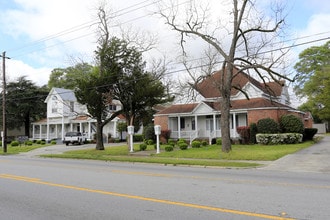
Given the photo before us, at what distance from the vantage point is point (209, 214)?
660 centimetres

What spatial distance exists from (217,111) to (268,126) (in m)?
5.89

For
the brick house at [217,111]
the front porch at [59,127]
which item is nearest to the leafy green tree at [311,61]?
the brick house at [217,111]

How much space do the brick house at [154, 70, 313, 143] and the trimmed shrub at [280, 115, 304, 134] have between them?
0.98 meters

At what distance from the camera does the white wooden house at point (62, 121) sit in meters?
50.1

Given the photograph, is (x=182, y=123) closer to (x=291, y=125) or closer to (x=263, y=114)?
(x=263, y=114)

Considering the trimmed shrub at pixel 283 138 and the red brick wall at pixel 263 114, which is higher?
the red brick wall at pixel 263 114

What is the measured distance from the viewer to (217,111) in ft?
113

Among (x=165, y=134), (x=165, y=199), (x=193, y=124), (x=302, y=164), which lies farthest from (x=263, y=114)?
(x=165, y=199)

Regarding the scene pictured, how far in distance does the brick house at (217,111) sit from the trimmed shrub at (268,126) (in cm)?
136

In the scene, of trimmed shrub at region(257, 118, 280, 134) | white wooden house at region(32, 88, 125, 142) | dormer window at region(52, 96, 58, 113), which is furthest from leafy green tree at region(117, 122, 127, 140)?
trimmed shrub at region(257, 118, 280, 134)

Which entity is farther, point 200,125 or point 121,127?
point 121,127

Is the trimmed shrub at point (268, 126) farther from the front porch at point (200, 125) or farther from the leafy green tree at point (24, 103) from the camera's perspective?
the leafy green tree at point (24, 103)

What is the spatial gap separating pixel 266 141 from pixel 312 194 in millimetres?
21666

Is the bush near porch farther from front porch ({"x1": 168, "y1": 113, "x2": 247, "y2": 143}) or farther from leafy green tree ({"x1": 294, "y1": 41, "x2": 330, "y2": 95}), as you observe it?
leafy green tree ({"x1": 294, "y1": 41, "x2": 330, "y2": 95})
